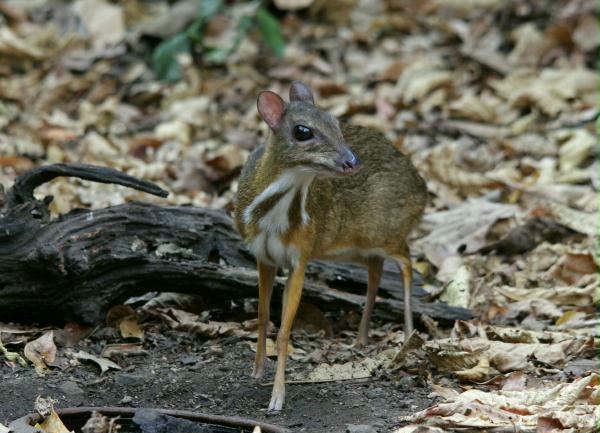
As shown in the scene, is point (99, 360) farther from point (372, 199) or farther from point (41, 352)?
point (372, 199)

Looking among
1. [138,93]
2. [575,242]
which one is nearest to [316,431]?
[575,242]

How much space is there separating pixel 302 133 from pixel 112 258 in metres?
1.55

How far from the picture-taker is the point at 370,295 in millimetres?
6547

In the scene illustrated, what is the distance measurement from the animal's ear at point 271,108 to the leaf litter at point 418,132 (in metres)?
1.54

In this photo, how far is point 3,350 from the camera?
5785 mm

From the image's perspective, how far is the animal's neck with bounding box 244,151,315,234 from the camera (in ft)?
17.9

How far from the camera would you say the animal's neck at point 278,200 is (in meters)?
5.47

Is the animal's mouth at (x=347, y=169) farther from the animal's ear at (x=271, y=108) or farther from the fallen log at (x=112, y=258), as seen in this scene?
the fallen log at (x=112, y=258)

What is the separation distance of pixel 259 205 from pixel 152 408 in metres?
1.25

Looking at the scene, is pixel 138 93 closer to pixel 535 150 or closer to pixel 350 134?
pixel 535 150

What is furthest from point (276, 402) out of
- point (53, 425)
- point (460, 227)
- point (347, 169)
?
point (460, 227)

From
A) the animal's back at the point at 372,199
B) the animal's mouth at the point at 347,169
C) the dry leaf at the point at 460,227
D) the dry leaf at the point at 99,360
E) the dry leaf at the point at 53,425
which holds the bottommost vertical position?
the dry leaf at the point at 99,360

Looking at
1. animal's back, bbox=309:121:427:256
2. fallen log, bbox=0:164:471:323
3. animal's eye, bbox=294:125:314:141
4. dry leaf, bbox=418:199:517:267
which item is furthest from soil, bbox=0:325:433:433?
dry leaf, bbox=418:199:517:267

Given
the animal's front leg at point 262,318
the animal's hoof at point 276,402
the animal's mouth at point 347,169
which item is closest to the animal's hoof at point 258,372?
the animal's front leg at point 262,318
